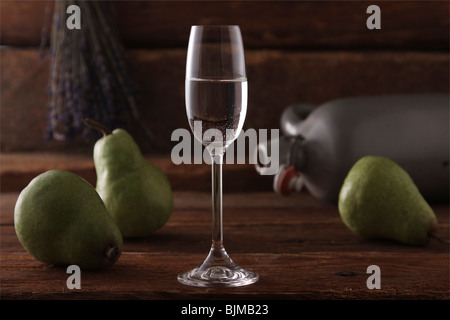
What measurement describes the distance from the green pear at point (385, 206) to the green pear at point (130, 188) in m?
0.26

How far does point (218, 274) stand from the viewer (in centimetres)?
77

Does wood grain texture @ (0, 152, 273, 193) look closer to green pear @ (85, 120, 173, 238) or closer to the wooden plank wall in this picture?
the wooden plank wall

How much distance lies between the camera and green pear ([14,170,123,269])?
0.80 metres

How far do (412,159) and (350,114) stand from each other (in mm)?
138

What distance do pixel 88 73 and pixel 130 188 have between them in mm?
579

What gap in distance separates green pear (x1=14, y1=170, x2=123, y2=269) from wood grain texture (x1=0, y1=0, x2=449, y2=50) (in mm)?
804

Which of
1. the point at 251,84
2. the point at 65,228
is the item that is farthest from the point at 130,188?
the point at 251,84

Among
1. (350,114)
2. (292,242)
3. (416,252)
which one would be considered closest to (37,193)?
(292,242)

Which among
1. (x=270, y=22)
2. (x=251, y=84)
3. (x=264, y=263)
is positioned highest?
(x=270, y=22)

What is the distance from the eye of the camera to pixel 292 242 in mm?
956

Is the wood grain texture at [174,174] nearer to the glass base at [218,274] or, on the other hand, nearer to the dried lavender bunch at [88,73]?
the dried lavender bunch at [88,73]

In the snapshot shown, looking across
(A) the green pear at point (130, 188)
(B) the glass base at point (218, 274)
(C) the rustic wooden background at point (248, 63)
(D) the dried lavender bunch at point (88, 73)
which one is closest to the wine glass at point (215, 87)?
(B) the glass base at point (218, 274)

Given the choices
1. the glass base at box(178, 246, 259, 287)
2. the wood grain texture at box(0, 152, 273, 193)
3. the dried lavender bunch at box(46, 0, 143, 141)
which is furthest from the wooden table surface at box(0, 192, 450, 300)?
the dried lavender bunch at box(46, 0, 143, 141)

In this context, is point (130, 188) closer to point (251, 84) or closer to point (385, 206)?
point (385, 206)
